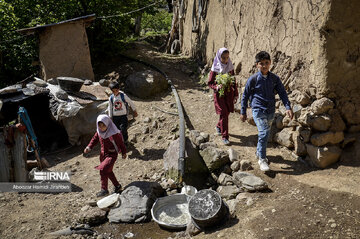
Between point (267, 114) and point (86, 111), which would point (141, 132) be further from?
point (267, 114)

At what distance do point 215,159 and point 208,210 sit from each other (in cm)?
124

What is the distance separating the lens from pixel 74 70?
8.37 m

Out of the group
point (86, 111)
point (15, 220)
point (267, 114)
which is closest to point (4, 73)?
point (86, 111)

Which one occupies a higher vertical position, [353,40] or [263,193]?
[353,40]

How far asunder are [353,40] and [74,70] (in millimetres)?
6605

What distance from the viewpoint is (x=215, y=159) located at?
4.86m

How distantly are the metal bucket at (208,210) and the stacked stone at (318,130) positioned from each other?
1629 mm

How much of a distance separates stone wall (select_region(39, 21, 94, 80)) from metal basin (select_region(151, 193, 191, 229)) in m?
5.26

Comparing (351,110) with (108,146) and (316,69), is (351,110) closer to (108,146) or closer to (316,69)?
(316,69)

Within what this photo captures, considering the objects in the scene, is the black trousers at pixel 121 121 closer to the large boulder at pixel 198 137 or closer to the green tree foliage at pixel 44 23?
the large boulder at pixel 198 137

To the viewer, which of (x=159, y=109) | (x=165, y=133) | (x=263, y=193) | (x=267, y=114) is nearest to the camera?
(x=263, y=193)

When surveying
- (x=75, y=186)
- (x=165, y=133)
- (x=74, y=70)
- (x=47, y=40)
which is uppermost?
(x=47, y=40)

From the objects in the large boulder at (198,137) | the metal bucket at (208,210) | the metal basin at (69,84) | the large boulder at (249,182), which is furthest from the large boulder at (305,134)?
the metal basin at (69,84)

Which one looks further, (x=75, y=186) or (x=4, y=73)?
(x=4, y=73)
